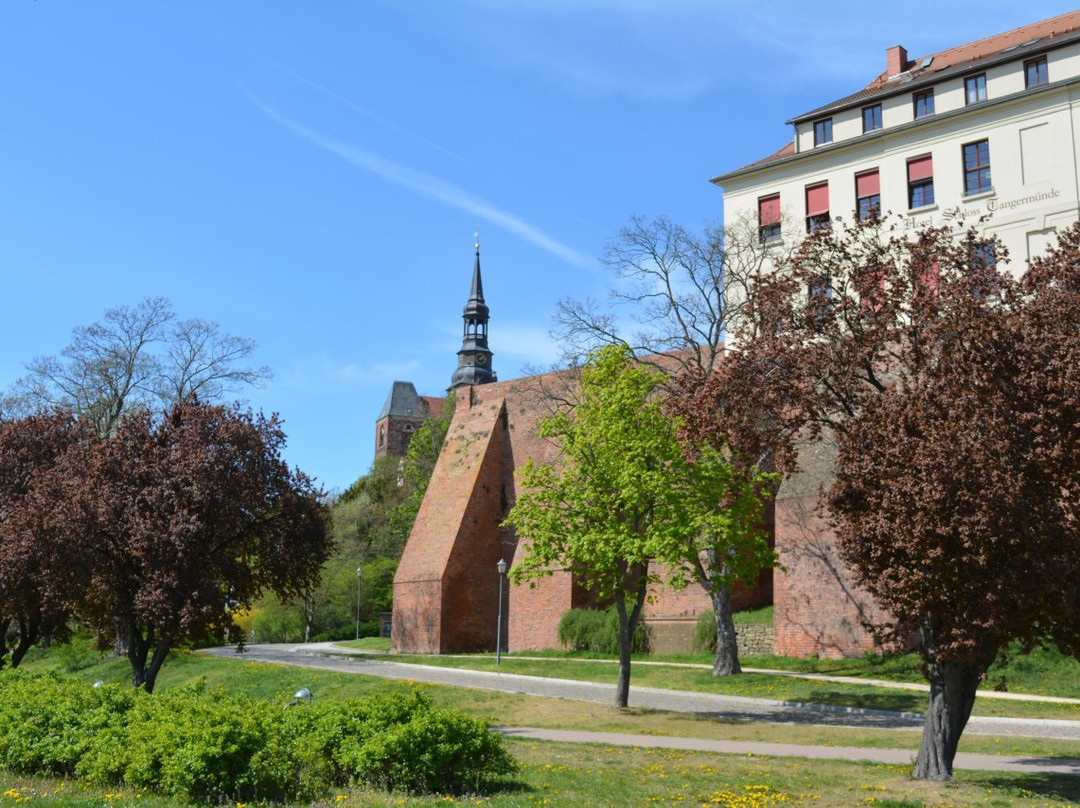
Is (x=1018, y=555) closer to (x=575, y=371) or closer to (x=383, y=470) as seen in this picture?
(x=575, y=371)

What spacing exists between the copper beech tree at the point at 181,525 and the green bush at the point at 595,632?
47.0 ft

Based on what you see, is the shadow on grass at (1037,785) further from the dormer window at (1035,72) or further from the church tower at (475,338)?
the church tower at (475,338)

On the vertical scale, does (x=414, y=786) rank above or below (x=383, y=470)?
below

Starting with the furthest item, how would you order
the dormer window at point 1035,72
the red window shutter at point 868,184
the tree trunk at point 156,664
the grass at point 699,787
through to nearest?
the red window shutter at point 868,184 → the dormer window at point 1035,72 → the tree trunk at point 156,664 → the grass at point 699,787

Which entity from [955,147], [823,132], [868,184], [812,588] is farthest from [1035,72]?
[812,588]

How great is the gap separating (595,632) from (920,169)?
62.2 feet

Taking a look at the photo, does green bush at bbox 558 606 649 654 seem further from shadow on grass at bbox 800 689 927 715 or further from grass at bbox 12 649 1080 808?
grass at bbox 12 649 1080 808

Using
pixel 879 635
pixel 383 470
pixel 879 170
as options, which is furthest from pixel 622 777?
pixel 383 470

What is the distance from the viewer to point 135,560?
20219mm

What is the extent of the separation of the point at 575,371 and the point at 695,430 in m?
15.5

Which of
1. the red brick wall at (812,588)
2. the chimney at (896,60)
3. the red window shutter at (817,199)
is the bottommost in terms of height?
the red brick wall at (812,588)

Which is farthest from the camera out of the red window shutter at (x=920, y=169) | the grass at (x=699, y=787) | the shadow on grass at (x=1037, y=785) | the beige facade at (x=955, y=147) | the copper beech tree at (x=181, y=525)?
the red window shutter at (x=920, y=169)

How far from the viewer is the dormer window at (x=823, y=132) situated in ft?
126

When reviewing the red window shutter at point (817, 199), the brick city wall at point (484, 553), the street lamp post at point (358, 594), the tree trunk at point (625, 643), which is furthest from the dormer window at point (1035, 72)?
the street lamp post at point (358, 594)
